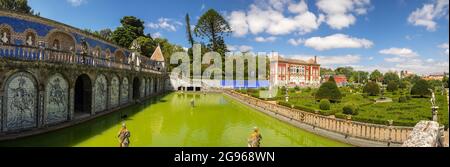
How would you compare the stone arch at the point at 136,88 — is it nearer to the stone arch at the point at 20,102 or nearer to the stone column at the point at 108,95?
the stone column at the point at 108,95

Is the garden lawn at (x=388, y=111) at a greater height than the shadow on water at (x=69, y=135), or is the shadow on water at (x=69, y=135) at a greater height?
the garden lawn at (x=388, y=111)

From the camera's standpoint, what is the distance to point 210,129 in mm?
17500

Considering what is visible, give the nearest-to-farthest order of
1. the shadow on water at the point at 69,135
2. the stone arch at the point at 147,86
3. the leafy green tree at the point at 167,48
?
the shadow on water at the point at 69,135 < the stone arch at the point at 147,86 < the leafy green tree at the point at 167,48

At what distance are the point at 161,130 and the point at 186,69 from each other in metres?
45.0

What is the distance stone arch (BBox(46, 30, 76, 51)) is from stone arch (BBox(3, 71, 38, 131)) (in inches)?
379

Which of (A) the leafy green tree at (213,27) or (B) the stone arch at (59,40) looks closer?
(B) the stone arch at (59,40)

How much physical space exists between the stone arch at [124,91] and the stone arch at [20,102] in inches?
461

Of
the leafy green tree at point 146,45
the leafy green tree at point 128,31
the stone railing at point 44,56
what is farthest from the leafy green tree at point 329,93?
the leafy green tree at point 128,31

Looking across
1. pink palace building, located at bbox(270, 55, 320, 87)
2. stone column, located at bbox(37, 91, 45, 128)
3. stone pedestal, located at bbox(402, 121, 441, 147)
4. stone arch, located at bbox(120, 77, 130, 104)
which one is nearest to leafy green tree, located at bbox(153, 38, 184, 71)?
pink palace building, located at bbox(270, 55, 320, 87)

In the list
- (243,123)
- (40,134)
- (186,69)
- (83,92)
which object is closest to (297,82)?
(186,69)

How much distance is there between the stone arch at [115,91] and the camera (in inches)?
925

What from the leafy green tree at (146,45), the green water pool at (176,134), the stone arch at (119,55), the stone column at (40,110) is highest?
the leafy green tree at (146,45)

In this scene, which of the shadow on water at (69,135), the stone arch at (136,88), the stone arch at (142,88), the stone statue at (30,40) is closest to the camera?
the shadow on water at (69,135)
